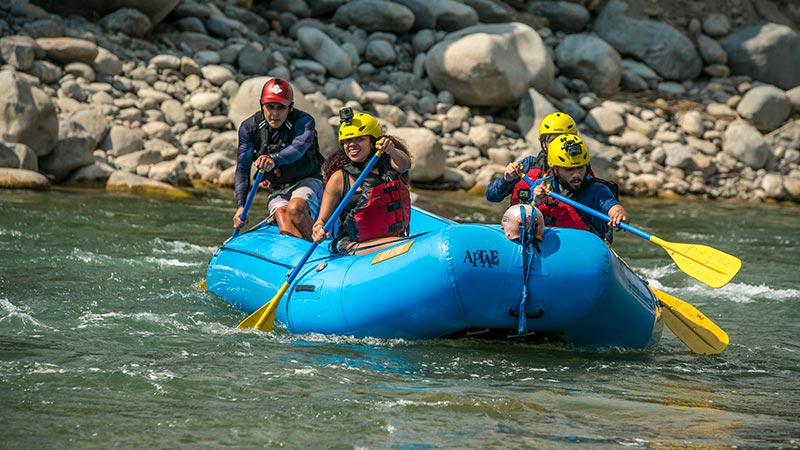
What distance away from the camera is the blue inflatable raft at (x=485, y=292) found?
5363 millimetres

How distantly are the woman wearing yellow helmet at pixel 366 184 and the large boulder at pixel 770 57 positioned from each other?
1442cm

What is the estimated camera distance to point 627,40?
19422mm

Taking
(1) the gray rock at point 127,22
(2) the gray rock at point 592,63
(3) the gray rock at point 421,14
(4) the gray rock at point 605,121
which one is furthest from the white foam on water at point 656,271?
(3) the gray rock at point 421,14

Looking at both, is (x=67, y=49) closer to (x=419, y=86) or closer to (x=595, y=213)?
(x=419, y=86)

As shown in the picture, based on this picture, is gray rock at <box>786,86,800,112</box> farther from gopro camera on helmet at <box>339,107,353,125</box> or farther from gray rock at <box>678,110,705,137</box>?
gopro camera on helmet at <box>339,107,353,125</box>

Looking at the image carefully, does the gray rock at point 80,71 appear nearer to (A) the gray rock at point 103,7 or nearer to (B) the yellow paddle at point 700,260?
(A) the gray rock at point 103,7

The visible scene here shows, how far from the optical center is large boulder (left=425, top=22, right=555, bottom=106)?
16016 millimetres

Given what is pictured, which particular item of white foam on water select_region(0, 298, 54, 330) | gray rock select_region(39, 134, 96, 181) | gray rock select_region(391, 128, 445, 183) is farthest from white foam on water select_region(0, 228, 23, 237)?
gray rock select_region(391, 128, 445, 183)

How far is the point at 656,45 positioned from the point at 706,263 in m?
14.2

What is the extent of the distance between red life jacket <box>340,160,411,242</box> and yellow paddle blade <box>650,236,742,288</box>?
5.10 ft

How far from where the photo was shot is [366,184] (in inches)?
251

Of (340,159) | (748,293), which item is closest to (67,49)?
(340,159)

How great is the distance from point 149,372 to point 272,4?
13581mm

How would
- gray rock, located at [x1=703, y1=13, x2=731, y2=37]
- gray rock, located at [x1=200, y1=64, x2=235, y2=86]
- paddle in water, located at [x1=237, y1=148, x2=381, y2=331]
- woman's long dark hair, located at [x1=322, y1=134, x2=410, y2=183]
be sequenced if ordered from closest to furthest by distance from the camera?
paddle in water, located at [x1=237, y1=148, x2=381, y2=331]
woman's long dark hair, located at [x1=322, y1=134, x2=410, y2=183]
gray rock, located at [x1=200, y1=64, x2=235, y2=86]
gray rock, located at [x1=703, y1=13, x2=731, y2=37]
